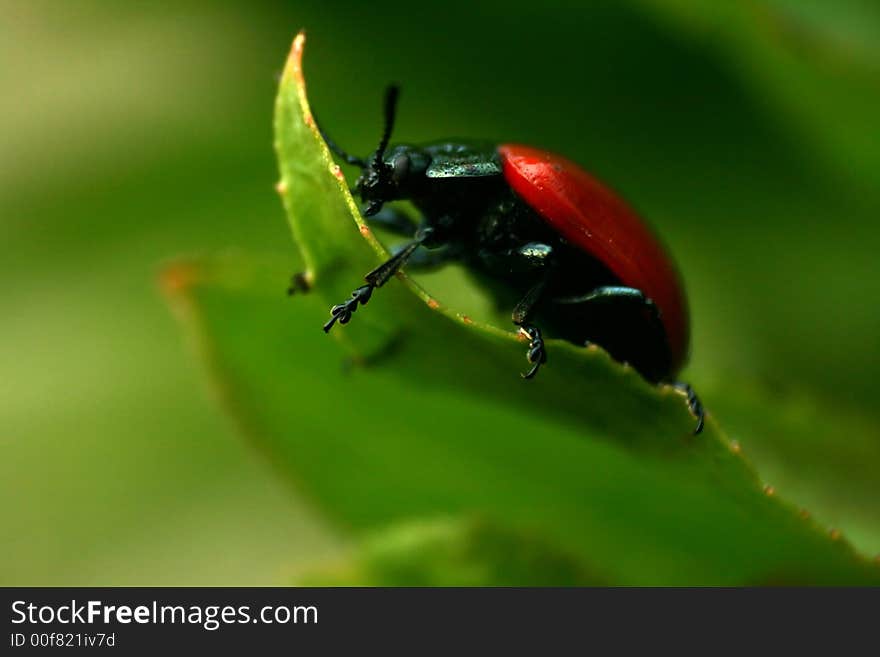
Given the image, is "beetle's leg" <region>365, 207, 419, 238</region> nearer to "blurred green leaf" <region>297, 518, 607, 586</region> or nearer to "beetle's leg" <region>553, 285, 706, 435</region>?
"beetle's leg" <region>553, 285, 706, 435</region>

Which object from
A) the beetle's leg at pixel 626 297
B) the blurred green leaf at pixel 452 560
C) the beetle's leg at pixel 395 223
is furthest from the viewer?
the beetle's leg at pixel 395 223

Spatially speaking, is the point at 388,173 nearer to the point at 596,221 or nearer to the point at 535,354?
the point at 596,221

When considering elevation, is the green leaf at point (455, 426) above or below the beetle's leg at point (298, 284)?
below

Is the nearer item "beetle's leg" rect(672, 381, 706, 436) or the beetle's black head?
"beetle's leg" rect(672, 381, 706, 436)

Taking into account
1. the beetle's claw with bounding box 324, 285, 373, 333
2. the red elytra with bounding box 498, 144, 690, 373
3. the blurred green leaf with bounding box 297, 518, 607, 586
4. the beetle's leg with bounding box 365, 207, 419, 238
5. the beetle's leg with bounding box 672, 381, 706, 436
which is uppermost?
the beetle's leg with bounding box 365, 207, 419, 238

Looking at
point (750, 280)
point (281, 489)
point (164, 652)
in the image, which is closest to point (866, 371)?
point (750, 280)

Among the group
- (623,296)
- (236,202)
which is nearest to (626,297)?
(623,296)

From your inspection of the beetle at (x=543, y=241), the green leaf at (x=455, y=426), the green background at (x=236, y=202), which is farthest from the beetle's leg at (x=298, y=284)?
the green background at (x=236, y=202)

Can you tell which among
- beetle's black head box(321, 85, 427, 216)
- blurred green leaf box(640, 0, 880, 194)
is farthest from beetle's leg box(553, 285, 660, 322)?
blurred green leaf box(640, 0, 880, 194)

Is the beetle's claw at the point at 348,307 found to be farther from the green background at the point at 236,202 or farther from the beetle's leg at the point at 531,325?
the green background at the point at 236,202
